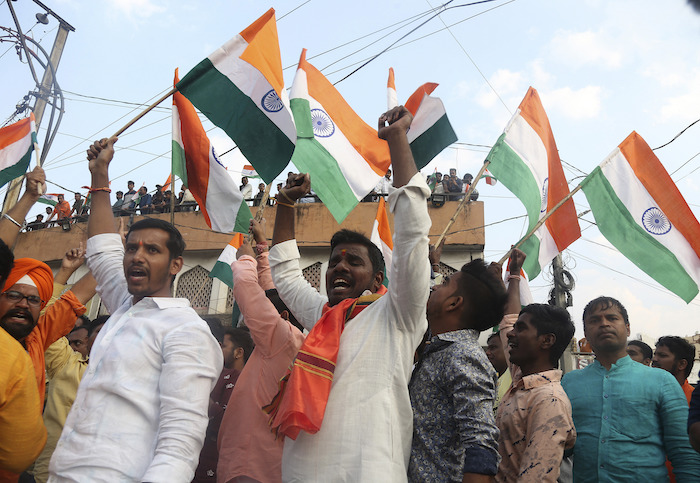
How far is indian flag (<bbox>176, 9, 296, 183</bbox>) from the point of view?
367cm

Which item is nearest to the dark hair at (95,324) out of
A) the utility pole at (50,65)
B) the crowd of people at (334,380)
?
the crowd of people at (334,380)

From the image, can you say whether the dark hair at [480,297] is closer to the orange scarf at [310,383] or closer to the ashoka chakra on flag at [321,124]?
the orange scarf at [310,383]

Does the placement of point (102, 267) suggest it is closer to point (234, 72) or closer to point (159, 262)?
point (159, 262)

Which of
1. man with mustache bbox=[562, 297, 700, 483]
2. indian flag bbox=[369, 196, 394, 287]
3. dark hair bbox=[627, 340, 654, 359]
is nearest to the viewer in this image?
man with mustache bbox=[562, 297, 700, 483]

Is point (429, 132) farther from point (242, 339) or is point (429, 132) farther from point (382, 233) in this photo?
point (242, 339)

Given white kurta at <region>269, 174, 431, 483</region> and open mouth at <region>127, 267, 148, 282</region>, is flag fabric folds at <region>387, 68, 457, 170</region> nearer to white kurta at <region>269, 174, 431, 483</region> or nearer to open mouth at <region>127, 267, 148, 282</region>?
white kurta at <region>269, 174, 431, 483</region>

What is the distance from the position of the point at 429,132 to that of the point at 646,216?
2133 millimetres

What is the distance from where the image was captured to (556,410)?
256cm

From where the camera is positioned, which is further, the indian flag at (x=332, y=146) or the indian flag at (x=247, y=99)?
the indian flag at (x=332, y=146)

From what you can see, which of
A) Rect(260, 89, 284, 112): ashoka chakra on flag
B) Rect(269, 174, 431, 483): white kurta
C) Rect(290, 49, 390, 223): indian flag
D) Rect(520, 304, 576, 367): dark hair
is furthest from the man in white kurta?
Rect(290, 49, 390, 223): indian flag

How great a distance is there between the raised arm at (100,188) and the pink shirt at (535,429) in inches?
83.8

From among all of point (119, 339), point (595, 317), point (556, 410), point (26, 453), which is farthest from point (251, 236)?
point (595, 317)

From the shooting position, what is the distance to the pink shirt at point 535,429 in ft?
7.84

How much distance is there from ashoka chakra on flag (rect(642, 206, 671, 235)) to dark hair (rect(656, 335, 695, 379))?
0.88 metres
